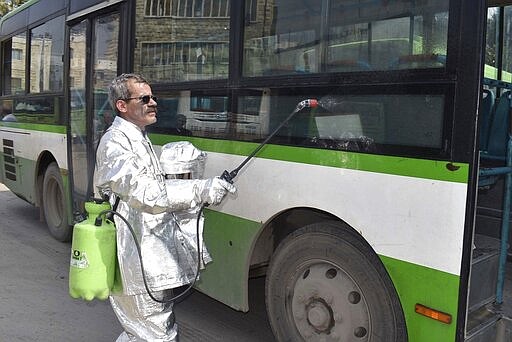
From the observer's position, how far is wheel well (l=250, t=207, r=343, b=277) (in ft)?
9.82

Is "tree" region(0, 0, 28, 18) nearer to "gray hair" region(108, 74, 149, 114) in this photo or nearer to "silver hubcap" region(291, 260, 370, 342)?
"gray hair" region(108, 74, 149, 114)

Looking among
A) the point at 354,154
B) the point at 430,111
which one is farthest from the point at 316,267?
the point at 430,111

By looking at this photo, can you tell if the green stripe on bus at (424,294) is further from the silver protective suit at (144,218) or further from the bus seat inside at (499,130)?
Answer: the bus seat inside at (499,130)

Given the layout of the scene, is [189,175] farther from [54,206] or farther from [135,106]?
[54,206]

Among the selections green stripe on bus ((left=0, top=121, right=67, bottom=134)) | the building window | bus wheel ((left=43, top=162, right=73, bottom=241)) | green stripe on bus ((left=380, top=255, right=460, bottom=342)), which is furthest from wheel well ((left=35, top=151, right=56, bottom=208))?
green stripe on bus ((left=380, top=255, right=460, bottom=342))

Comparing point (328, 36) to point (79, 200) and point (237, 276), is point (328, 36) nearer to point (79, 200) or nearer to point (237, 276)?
point (237, 276)

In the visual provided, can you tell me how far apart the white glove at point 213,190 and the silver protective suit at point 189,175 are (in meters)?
0.18

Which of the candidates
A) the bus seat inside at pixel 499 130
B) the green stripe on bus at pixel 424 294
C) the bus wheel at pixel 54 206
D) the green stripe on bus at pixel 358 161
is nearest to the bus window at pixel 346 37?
the green stripe on bus at pixel 358 161

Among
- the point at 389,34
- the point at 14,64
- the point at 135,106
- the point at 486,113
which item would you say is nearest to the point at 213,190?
the point at 135,106

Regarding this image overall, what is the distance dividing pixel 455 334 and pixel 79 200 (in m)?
4.24

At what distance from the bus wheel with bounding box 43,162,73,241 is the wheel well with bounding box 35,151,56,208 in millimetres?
144

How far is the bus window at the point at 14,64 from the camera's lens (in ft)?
23.1

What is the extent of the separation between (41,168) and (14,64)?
6.19ft

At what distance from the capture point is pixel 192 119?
12.2 feet
